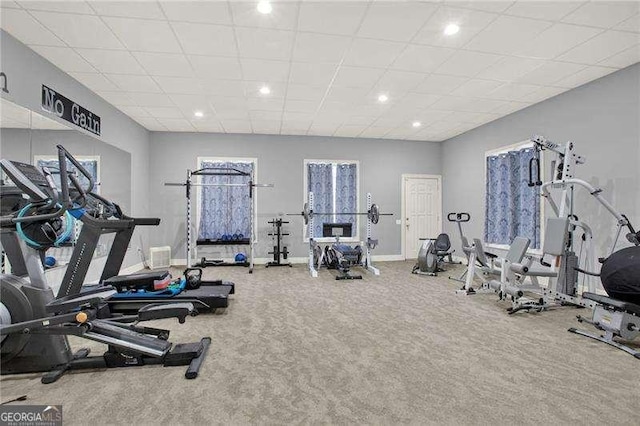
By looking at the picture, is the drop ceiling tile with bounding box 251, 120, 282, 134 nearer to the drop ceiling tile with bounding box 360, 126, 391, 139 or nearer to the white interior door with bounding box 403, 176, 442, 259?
the drop ceiling tile with bounding box 360, 126, 391, 139

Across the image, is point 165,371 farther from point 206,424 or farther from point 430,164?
point 430,164

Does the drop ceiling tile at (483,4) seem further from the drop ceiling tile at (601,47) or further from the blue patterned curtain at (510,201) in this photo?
the blue patterned curtain at (510,201)

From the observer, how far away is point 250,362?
243cm

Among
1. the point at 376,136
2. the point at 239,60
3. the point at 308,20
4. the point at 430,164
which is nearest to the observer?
the point at 308,20

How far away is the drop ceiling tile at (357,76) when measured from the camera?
13.0ft

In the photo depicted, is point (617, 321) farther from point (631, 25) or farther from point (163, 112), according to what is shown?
point (163, 112)

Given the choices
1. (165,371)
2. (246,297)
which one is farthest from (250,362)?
(246,297)

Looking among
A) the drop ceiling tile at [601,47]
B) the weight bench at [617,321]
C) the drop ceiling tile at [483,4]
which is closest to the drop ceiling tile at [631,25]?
the drop ceiling tile at [601,47]

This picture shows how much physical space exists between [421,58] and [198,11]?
8.08 feet

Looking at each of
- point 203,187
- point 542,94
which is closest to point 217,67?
point 203,187

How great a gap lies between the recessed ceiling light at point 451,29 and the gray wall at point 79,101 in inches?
170

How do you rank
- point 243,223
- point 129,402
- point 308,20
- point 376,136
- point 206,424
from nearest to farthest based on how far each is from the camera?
point 206,424
point 129,402
point 308,20
point 243,223
point 376,136

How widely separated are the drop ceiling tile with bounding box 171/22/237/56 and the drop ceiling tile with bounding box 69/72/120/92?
1623mm

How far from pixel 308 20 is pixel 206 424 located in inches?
129
